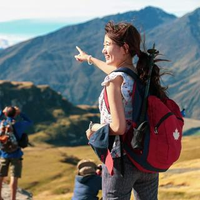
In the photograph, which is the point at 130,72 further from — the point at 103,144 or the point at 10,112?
the point at 10,112

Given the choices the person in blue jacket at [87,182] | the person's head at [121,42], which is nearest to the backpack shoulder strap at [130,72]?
the person's head at [121,42]

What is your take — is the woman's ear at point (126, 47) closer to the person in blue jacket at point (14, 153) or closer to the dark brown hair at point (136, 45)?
the dark brown hair at point (136, 45)

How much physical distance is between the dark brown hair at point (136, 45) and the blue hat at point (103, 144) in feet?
3.32

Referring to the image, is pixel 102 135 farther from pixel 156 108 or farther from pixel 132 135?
pixel 156 108

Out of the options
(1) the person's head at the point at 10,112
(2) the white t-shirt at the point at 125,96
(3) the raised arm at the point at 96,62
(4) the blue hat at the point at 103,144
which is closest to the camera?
(4) the blue hat at the point at 103,144

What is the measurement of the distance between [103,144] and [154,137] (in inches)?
29.3

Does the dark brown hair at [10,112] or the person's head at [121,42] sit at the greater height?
the person's head at [121,42]

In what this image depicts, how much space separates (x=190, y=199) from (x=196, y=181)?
8151 millimetres

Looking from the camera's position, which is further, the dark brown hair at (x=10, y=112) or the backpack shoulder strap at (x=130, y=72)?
the dark brown hair at (x=10, y=112)

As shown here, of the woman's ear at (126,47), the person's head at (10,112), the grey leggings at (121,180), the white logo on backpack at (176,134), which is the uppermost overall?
the woman's ear at (126,47)

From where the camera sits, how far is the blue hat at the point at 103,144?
5607 mm

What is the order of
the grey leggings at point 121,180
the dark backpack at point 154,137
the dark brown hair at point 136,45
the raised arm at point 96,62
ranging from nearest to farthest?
the dark backpack at point 154,137 < the grey leggings at point 121,180 < the dark brown hair at point 136,45 < the raised arm at point 96,62

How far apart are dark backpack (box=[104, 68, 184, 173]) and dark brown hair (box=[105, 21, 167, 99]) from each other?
0.27m

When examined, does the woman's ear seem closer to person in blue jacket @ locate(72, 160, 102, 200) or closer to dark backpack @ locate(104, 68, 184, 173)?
dark backpack @ locate(104, 68, 184, 173)
